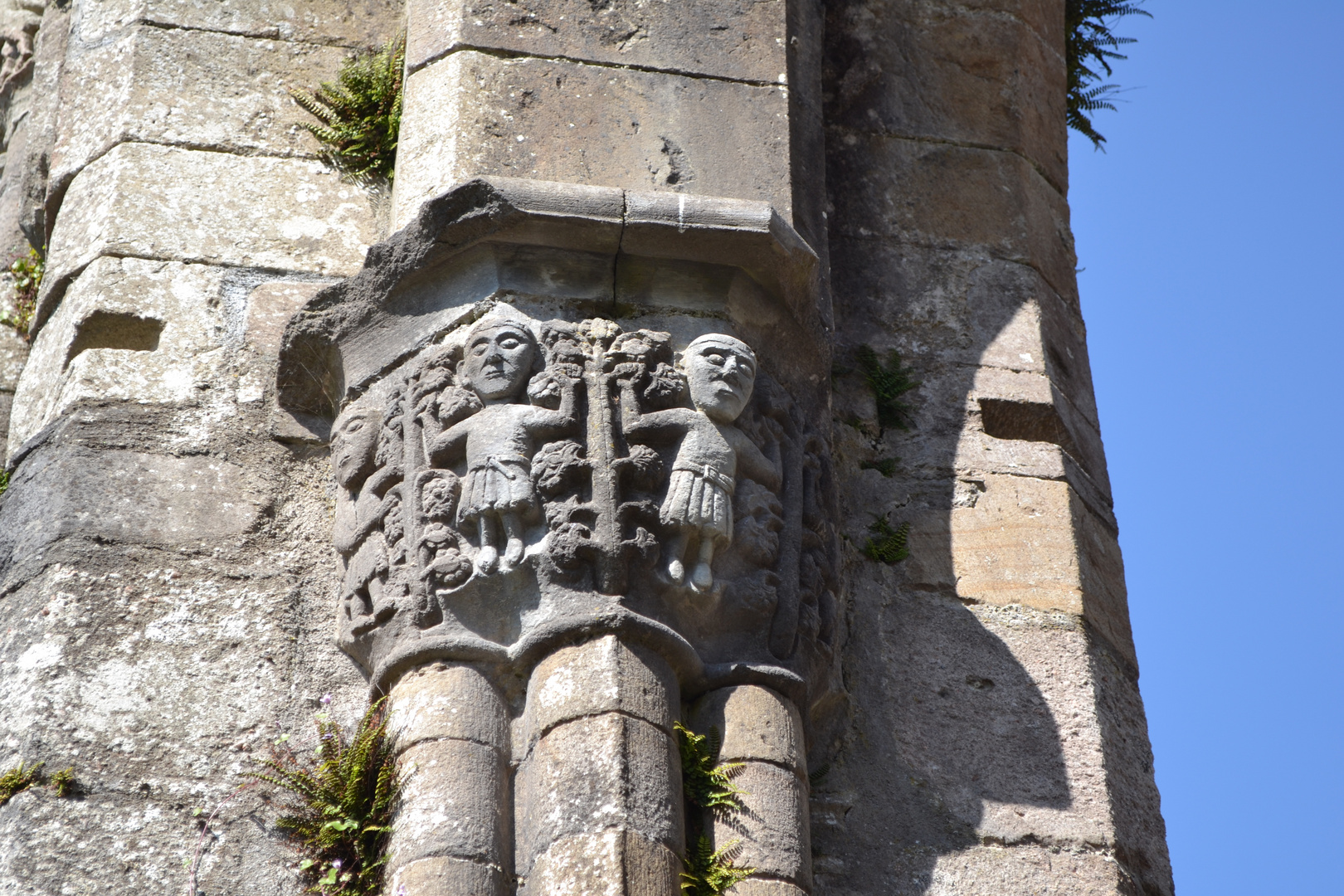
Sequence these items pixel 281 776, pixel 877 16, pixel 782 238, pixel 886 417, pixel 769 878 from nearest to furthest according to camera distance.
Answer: pixel 769 878 < pixel 281 776 < pixel 782 238 < pixel 886 417 < pixel 877 16

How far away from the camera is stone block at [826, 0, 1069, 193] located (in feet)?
19.8

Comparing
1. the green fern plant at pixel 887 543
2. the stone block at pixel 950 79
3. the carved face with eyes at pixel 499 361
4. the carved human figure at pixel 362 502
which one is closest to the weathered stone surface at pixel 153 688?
the carved human figure at pixel 362 502

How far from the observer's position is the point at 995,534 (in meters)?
5.19

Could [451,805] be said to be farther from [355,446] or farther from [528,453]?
[355,446]

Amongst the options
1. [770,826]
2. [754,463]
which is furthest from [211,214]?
[770,826]

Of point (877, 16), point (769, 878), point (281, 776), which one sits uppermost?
point (877, 16)

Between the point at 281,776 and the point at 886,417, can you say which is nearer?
the point at 281,776

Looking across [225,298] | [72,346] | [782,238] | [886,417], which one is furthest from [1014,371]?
[72,346]

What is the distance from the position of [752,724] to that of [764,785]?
14cm

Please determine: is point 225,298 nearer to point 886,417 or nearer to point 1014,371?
point 886,417

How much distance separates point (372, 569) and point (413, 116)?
1.29m

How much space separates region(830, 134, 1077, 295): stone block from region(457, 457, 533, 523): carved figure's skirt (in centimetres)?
185

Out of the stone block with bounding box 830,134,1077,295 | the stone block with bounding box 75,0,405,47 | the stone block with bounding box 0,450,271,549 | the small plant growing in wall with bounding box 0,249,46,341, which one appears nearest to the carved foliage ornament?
the stone block with bounding box 0,450,271,549

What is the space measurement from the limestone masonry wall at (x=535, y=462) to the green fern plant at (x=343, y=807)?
7 cm
